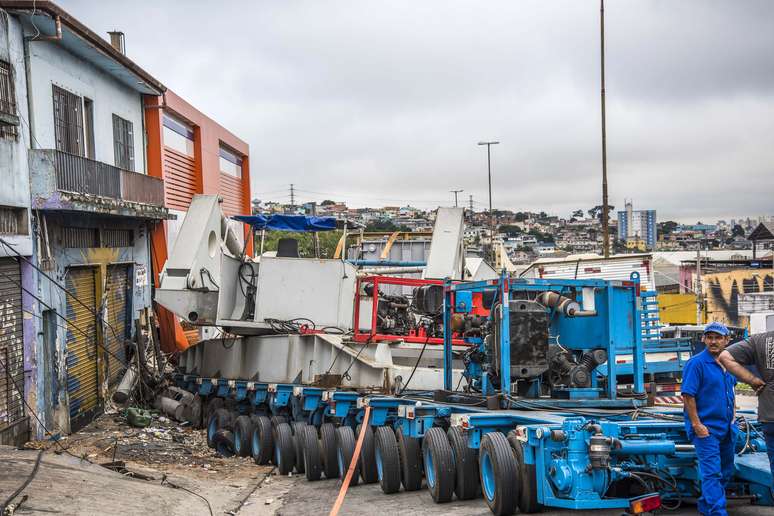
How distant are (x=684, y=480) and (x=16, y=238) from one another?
10.8 m

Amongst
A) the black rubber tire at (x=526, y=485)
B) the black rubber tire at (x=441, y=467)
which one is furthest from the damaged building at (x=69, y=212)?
the black rubber tire at (x=526, y=485)

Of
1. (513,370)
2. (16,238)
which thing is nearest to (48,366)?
(16,238)

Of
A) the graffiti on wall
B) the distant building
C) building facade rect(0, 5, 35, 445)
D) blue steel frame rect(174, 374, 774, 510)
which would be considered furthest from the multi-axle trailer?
the distant building

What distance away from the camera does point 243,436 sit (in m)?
15.5

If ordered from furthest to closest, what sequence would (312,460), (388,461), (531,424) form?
(312,460) → (388,461) → (531,424)

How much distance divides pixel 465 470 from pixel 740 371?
134 inches

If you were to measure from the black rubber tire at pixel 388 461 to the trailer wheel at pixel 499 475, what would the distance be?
2297mm

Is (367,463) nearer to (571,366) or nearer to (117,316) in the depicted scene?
(571,366)

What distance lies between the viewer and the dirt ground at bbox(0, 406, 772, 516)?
9.16m

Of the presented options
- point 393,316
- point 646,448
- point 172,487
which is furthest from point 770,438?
point 393,316

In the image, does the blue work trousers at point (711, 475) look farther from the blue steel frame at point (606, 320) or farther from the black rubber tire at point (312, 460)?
the black rubber tire at point (312, 460)

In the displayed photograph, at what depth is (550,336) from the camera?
10688mm

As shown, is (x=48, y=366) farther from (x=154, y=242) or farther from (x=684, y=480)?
(x=684, y=480)

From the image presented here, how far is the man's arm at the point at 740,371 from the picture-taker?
298 inches
